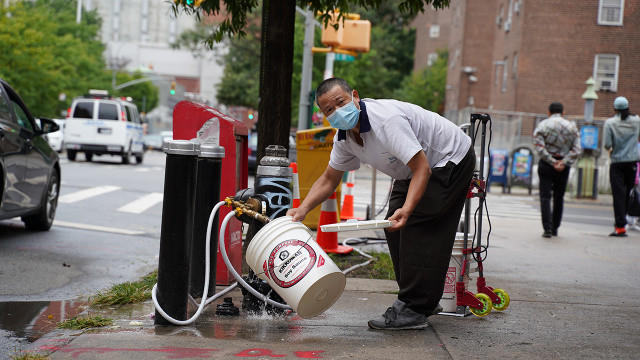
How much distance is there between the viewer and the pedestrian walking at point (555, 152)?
34.2 ft

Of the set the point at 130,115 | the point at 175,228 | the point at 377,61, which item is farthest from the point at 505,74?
the point at 175,228

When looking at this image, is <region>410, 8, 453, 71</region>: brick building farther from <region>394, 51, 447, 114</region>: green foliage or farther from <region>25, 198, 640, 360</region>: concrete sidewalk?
<region>25, 198, 640, 360</region>: concrete sidewalk

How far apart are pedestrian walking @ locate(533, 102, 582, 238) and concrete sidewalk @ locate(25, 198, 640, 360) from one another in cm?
385

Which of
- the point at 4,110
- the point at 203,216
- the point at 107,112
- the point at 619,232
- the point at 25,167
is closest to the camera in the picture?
the point at 203,216

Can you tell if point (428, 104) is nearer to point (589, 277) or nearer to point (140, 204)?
point (140, 204)

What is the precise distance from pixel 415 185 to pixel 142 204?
9692 millimetres

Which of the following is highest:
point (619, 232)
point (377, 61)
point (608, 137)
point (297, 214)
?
point (377, 61)

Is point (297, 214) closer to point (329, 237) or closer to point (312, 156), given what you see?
point (329, 237)

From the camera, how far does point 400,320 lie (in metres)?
4.66

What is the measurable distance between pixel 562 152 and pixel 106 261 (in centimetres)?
627

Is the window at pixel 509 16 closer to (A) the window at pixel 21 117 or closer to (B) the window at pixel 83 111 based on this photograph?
(B) the window at pixel 83 111

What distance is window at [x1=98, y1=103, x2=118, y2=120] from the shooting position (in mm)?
26281

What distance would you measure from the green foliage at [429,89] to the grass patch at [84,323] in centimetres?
5142

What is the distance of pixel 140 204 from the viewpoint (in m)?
13.2
